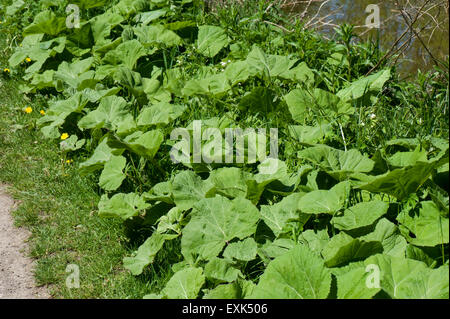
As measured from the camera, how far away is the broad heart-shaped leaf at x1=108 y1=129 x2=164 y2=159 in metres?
3.10

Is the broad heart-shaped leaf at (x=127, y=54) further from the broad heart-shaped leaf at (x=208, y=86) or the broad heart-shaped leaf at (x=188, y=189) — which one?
the broad heart-shaped leaf at (x=188, y=189)

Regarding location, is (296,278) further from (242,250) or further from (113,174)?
(113,174)

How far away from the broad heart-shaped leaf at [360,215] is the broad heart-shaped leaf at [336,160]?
0.19 meters

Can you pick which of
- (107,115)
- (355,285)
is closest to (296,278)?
(355,285)

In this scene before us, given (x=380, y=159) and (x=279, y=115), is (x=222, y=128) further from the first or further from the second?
(x=380, y=159)

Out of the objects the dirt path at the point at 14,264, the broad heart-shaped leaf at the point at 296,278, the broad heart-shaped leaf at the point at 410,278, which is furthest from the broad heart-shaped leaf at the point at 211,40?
the broad heart-shaped leaf at the point at 410,278

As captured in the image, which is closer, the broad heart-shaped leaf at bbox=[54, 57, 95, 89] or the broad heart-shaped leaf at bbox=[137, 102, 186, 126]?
the broad heart-shaped leaf at bbox=[137, 102, 186, 126]

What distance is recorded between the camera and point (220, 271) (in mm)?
2480

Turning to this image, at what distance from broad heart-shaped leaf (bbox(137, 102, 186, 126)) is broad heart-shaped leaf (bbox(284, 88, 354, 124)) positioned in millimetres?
717

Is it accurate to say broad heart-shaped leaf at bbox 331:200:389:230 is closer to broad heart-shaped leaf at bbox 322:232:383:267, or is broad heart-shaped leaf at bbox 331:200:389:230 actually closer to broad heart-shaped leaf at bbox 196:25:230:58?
broad heart-shaped leaf at bbox 322:232:383:267

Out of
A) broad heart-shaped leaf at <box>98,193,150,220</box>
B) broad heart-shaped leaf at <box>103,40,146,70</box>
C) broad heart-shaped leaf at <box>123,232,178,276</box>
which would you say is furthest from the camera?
broad heart-shaped leaf at <box>103,40,146,70</box>

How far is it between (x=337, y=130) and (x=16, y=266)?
6.11ft

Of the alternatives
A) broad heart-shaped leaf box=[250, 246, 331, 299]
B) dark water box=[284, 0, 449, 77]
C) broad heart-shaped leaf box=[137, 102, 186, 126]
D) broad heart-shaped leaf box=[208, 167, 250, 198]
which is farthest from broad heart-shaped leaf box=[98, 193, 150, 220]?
dark water box=[284, 0, 449, 77]
